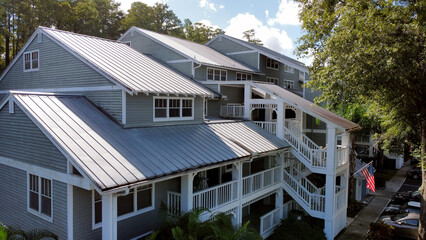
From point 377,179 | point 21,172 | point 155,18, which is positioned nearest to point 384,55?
point 21,172

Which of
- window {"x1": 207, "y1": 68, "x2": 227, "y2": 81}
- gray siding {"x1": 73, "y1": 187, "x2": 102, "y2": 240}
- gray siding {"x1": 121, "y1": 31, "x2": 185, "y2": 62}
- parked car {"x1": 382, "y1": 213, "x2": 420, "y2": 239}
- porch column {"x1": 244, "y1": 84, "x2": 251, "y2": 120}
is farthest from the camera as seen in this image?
window {"x1": 207, "y1": 68, "x2": 227, "y2": 81}

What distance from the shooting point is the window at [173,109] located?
Answer: 51.6 ft

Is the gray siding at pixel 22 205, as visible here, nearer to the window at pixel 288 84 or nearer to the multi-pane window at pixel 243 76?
the multi-pane window at pixel 243 76

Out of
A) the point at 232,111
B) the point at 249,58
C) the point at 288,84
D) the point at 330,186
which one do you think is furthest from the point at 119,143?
the point at 288,84

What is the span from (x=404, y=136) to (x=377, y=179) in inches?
488

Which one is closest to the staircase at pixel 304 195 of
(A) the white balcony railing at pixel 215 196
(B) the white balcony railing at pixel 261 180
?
(B) the white balcony railing at pixel 261 180

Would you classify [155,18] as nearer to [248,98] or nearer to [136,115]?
[248,98]

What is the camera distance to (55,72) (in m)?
17.1

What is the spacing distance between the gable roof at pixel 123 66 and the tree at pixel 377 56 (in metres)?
7.26

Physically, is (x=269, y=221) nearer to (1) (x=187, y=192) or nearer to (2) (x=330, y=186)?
(2) (x=330, y=186)

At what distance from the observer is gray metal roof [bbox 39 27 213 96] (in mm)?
14742

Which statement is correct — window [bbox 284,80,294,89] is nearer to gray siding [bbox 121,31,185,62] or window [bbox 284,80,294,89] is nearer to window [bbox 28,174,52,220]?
gray siding [bbox 121,31,185,62]

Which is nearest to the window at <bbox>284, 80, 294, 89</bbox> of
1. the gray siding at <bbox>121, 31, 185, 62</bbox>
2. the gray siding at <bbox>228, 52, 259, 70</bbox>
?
the gray siding at <bbox>228, 52, 259, 70</bbox>

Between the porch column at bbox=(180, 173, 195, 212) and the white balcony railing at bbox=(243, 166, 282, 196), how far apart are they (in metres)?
4.24
